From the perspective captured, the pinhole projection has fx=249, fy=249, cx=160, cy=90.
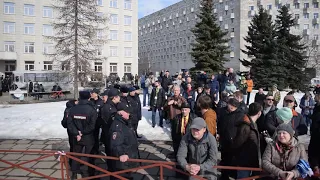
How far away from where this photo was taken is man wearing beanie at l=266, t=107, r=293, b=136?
13.4ft

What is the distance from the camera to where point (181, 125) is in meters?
5.38

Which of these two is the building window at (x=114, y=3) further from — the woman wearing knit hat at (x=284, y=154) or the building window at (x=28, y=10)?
the woman wearing knit hat at (x=284, y=154)

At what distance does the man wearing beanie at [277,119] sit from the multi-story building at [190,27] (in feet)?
152

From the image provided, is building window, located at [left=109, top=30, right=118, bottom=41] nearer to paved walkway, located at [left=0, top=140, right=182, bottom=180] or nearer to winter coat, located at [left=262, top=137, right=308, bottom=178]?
paved walkway, located at [left=0, top=140, right=182, bottom=180]

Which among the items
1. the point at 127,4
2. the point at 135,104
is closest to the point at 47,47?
the point at 127,4

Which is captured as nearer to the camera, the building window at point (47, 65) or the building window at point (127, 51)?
the building window at point (47, 65)

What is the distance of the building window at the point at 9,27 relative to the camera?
39562mm

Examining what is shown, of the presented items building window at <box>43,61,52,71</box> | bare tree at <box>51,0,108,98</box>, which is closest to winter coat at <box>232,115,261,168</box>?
bare tree at <box>51,0,108,98</box>

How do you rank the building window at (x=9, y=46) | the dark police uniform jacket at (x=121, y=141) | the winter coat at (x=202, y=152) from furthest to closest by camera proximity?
the building window at (x=9, y=46) → the dark police uniform jacket at (x=121, y=141) → the winter coat at (x=202, y=152)

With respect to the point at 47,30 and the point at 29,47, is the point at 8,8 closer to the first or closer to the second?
the point at 47,30

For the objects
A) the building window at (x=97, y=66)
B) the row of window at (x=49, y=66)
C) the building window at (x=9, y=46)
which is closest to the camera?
the building window at (x=9, y=46)

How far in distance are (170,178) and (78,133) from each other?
217cm

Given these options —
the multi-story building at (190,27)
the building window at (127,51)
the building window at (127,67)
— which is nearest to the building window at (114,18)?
the building window at (127,51)

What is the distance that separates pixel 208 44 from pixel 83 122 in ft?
65.0
